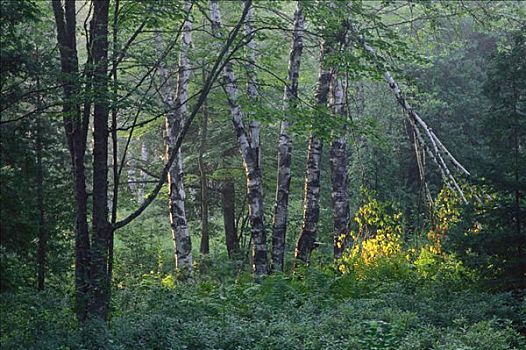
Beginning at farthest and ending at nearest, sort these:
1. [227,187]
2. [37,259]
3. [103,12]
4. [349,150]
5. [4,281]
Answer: [349,150] → [227,187] → [37,259] → [4,281] → [103,12]

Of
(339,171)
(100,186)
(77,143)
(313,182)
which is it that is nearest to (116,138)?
(77,143)

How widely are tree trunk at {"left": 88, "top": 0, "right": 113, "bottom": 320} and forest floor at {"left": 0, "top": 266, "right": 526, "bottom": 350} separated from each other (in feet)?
1.38

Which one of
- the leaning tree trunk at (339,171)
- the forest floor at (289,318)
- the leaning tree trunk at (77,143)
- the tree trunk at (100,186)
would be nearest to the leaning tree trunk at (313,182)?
the leaning tree trunk at (339,171)

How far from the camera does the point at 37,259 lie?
12156mm

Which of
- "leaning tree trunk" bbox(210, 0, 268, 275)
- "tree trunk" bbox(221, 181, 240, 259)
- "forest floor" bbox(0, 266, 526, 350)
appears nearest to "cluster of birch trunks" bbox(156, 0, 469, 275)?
"leaning tree trunk" bbox(210, 0, 268, 275)

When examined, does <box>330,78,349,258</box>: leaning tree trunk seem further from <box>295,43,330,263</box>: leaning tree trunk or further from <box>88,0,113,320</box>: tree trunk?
<box>88,0,113,320</box>: tree trunk

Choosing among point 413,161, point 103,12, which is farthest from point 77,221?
point 413,161

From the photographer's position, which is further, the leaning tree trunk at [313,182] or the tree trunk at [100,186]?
the leaning tree trunk at [313,182]

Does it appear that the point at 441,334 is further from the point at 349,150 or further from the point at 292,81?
the point at 349,150

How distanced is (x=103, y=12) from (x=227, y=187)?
11010 mm

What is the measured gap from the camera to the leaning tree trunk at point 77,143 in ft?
27.5

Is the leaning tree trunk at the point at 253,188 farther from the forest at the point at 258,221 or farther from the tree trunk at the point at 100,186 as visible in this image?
the tree trunk at the point at 100,186

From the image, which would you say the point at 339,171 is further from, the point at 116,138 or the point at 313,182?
the point at 116,138

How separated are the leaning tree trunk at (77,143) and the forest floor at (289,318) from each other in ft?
1.62
